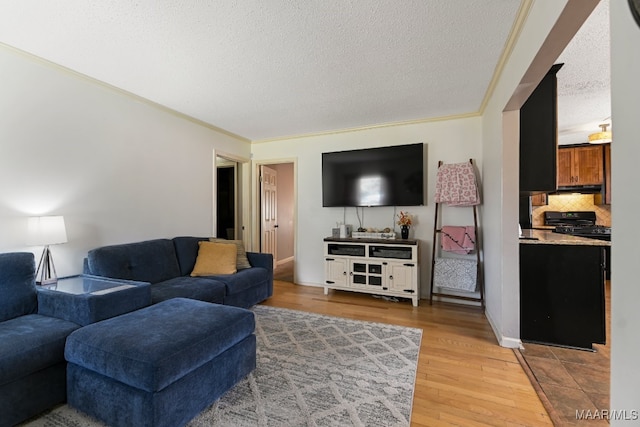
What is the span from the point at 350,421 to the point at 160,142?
341cm

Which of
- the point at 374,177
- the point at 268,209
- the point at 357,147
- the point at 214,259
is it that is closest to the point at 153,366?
the point at 214,259

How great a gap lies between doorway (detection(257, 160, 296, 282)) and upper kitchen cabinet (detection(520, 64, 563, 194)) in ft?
10.1

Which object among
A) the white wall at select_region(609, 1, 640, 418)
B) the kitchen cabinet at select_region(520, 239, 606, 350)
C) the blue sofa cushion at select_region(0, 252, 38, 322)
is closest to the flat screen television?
the kitchen cabinet at select_region(520, 239, 606, 350)

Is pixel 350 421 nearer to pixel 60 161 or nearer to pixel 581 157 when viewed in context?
pixel 60 161

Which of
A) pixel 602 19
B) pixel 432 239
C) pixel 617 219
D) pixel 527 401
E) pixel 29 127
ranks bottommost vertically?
pixel 527 401

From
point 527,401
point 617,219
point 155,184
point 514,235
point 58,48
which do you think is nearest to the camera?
point 617,219

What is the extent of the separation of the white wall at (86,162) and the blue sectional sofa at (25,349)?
0.43 metres

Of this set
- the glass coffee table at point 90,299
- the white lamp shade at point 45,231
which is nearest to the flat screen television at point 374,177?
the glass coffee table at point 90,299

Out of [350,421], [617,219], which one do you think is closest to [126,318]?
[350,421]

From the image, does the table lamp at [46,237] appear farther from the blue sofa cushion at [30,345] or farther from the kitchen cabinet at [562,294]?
the kitchen cabinet at [562,294]

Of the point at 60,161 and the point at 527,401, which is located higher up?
the point at 60,161

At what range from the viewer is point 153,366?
1.35 metres

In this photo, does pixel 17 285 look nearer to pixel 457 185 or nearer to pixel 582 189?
pixel 457 185

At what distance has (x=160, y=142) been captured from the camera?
3312mm
